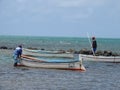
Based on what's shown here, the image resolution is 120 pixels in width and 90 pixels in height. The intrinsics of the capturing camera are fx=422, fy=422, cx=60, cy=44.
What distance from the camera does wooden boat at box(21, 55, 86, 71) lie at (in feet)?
111

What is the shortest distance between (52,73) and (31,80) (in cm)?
441

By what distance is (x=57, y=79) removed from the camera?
28.9m

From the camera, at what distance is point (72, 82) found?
90.3ft

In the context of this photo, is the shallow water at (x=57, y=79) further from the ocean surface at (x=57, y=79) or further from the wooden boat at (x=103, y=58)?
the wooden boat at (x=103, y=58)

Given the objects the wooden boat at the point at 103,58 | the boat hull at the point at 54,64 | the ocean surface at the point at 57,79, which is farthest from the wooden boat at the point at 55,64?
the wooden boat at the point at 103,58

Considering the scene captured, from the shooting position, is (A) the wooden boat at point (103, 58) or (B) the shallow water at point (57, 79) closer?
(B) the shallow water at point (57, 79)

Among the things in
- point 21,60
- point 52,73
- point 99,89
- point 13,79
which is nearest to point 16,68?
point 21,60

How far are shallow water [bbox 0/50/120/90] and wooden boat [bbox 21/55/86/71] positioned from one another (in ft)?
Result: 1.60

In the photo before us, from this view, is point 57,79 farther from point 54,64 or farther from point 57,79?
point 54,64

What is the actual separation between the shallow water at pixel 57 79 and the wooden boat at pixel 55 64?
1.60ft

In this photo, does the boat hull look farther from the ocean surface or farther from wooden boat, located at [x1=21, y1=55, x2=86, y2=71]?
the ocean surface

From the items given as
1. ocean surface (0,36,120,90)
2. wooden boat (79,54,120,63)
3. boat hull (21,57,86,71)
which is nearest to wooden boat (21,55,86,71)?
boat hull (21,57,86,71)

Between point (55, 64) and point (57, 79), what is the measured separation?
520 cm

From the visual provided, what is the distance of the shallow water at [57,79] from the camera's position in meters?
25.5
